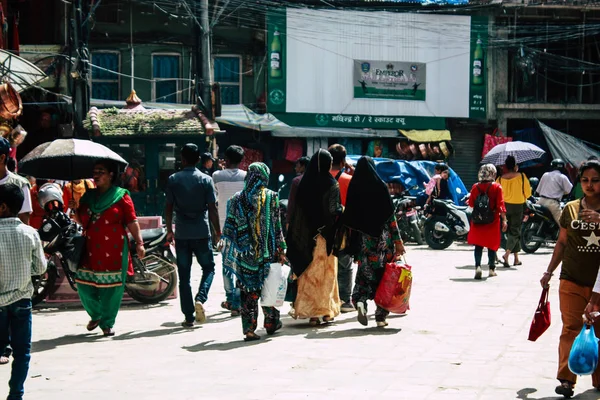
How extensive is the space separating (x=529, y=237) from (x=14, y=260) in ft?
42.9

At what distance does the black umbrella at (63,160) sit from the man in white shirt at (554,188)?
9.76 m

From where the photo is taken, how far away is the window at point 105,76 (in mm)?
28156

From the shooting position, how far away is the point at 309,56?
29625mm

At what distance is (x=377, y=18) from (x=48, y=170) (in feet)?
70.8

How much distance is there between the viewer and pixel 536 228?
1755 centimetres

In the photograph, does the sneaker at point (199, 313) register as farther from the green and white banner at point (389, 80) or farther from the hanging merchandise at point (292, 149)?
the green and white banner at point (389, 80)

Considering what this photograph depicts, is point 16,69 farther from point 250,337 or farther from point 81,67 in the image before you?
point 250,337

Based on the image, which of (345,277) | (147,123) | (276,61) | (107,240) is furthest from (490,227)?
(276,61)

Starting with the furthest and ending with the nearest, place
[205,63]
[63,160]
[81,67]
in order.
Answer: [205,63]
[81,67]
[63,160]

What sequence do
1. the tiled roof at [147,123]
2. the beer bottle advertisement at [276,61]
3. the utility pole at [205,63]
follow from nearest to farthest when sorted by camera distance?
the tiled roof at [147,123], the utility pole at [205,63], the beer bottle advertisement at [276,61]

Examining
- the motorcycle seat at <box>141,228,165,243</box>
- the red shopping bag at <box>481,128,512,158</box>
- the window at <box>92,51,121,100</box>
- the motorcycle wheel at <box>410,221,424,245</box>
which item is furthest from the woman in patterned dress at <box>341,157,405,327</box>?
the red shopping bag at <box>481,128,512,158</box>

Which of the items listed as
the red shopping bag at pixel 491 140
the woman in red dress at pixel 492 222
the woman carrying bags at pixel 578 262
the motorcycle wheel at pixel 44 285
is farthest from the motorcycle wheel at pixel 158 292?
the red shopping bag at pixel 491 140

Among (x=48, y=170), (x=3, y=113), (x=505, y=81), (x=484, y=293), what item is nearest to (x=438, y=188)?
(x=484, y=293)

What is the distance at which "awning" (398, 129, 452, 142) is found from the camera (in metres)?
29.9
